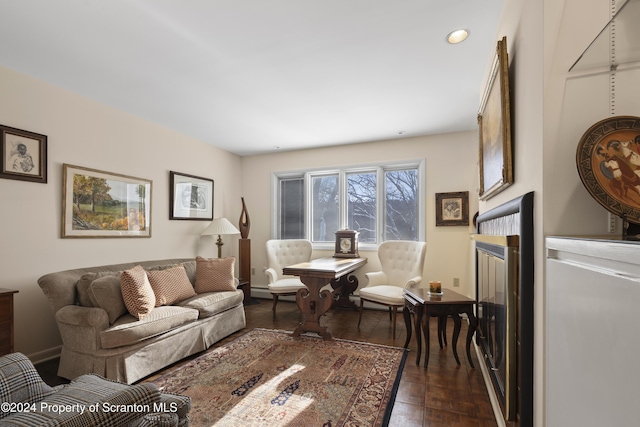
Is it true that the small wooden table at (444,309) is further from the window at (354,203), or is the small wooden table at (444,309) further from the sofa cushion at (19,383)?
the sofa cushion at (19,383)

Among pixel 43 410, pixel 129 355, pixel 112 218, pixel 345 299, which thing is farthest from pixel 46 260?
pixel 345 299

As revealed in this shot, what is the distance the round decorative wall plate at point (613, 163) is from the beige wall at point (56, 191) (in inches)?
149

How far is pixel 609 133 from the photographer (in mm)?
975

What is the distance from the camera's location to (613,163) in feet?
3.14

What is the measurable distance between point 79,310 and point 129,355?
1.72 ft

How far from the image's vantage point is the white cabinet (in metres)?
0.61

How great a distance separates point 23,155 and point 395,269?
405cm

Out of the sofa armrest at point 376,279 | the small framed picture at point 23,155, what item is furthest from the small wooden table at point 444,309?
the small framed picture at point 23,155

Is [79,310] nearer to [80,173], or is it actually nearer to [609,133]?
[80,173]

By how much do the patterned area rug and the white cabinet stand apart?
1.21 metres

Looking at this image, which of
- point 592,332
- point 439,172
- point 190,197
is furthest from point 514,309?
point 190,197

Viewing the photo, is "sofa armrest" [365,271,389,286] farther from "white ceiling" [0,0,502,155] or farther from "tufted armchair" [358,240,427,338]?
"white ceiling" [0,0,502,155]

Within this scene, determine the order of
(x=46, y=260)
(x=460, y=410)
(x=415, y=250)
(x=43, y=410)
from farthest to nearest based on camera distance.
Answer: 1. (x=415, y=250)
2. (x=46, y=260)
3. (x=460, y=410)
4. (x=43, y=410)

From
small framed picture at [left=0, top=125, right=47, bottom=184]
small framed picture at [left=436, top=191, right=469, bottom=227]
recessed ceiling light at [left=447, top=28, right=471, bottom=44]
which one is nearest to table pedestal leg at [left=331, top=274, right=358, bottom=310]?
small framed picture at [left=436, top=191, right=469, bottom=227]
